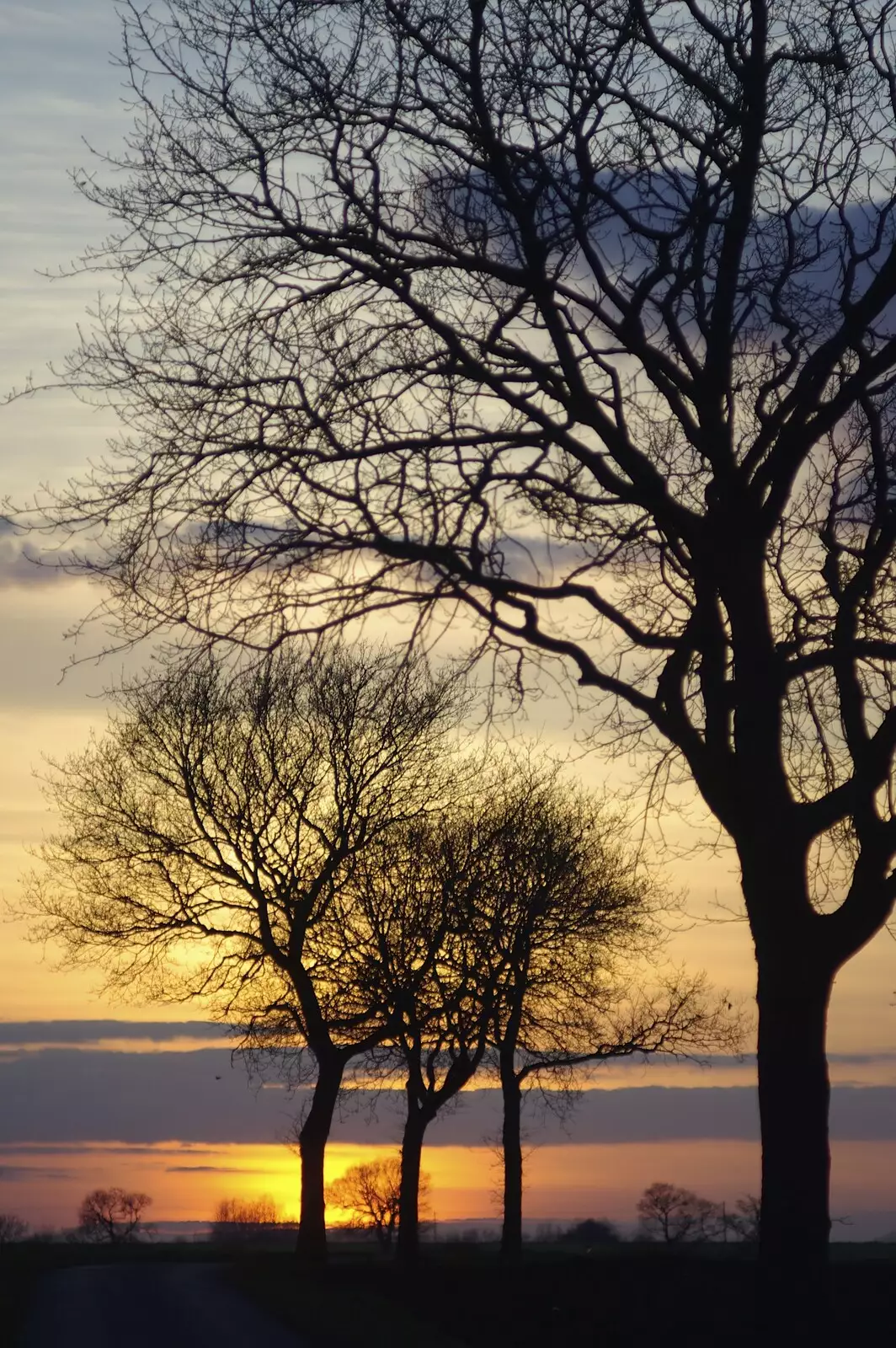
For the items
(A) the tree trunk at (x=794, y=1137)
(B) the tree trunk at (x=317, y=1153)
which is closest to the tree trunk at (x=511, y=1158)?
(B) the tree trunk at (x=317, y=1153)

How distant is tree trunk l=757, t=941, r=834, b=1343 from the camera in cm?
1018

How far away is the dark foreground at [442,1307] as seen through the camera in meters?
13.7

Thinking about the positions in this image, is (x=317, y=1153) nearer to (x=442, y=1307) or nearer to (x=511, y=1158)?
(x=511, y=1158)

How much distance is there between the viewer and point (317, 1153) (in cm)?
3122

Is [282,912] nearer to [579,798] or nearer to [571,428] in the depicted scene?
[579,798]

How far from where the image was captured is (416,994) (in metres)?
30.5

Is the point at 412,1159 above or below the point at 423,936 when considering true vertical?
below

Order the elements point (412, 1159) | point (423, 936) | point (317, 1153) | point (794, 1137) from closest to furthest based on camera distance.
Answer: point (794, 1137) → point (423, 936) → point (317, 1153) → point (412, 1159)

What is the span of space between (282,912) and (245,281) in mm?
21668

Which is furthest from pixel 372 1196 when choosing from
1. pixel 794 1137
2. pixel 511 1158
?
pixel 794 1137

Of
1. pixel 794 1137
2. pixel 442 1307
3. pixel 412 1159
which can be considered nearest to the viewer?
pixel 794 1137

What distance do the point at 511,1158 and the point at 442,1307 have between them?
1903cm

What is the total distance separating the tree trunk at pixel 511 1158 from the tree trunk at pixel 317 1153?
4.89 meters

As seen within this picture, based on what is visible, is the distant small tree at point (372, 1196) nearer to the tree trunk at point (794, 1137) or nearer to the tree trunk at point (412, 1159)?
the tree trunk at point (412, 1159)
